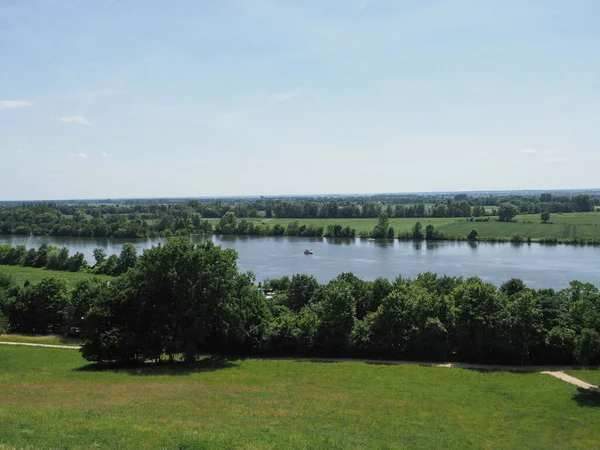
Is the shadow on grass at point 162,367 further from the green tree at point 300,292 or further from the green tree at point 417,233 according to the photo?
the green tree at point 417,233

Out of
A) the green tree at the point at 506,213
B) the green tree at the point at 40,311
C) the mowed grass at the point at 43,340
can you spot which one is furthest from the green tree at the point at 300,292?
the green tree at the point at 506,213

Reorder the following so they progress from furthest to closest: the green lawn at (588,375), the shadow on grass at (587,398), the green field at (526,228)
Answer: the green field at (526,228) → the green lawn at (588,375) → the shadow on grass at (587,398)

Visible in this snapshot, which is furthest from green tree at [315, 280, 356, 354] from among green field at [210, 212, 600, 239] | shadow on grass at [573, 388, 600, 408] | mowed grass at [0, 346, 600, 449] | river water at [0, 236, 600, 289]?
green field at [210, 212, 600, 239]

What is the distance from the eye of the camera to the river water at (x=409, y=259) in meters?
70.3

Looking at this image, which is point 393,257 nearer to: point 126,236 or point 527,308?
point 527,308

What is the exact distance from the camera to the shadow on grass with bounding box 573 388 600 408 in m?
21.5

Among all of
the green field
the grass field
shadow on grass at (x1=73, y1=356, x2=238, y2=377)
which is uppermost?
the green field

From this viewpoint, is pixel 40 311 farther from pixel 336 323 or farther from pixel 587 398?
pixel 587 398

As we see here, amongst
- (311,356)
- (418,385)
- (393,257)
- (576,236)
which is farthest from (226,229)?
(418,385)

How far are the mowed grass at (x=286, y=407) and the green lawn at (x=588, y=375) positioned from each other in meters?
1.68

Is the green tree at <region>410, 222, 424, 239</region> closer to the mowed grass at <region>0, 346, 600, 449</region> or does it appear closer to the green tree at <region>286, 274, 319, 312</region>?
→ the green tree at <region>286, 274, 319, 312</region>

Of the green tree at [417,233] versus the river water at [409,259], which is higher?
the green tree at [417,233]

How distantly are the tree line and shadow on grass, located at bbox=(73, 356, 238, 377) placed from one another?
2.02ft

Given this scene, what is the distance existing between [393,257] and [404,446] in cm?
7459
